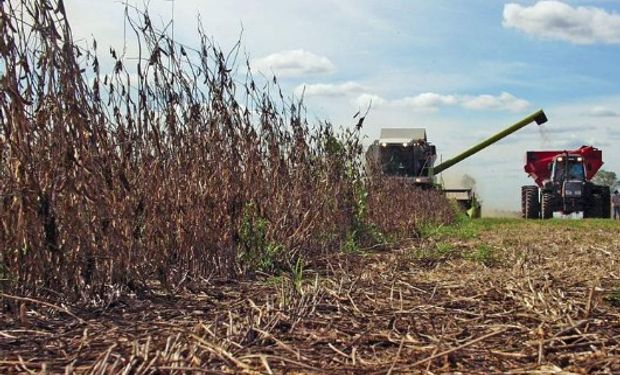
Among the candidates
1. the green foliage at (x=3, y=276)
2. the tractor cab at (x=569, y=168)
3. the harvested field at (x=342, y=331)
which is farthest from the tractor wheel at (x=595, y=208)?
the green foliage at (x=3, y=276)

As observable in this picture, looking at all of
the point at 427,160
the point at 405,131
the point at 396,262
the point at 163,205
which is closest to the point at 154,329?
the point at 163,205

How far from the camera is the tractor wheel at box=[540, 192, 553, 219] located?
22.0 metres

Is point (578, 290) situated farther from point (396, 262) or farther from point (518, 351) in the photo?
point (396, 262)

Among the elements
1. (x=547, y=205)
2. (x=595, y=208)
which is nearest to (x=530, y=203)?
(x=547, y=205)

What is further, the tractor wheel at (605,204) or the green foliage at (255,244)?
the tractor wheel at (605,204)

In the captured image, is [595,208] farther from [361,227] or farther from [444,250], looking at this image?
[444,250]

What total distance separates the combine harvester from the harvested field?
44.5ft

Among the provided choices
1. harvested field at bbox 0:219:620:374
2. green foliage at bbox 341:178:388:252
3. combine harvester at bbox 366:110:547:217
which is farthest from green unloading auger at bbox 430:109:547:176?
harvested field at bbox 0:219:620:374

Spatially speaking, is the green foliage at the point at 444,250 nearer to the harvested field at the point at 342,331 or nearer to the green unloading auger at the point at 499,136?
the harvested field at the point at 342,331

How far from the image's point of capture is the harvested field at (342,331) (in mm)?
2350

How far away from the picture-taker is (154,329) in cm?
296

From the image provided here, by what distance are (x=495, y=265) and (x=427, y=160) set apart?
14.7 m

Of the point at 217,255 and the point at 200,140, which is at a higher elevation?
the point at 200,140

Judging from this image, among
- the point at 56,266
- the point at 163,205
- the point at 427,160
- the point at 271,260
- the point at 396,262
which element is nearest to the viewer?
the point at 56,266
